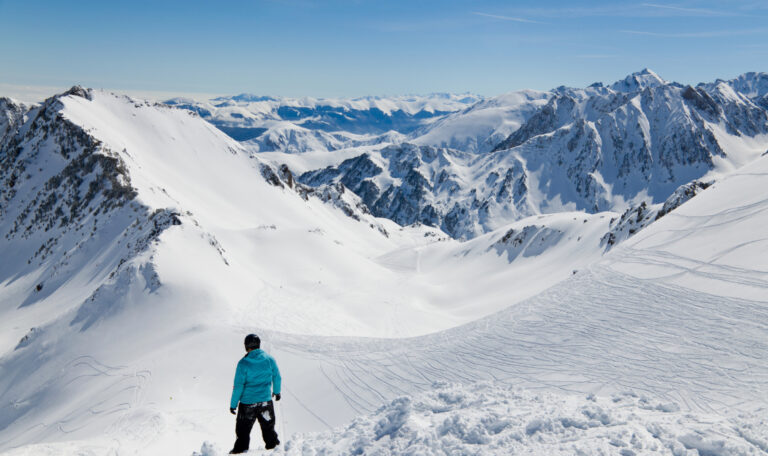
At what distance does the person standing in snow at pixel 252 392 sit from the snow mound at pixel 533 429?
0.66 m

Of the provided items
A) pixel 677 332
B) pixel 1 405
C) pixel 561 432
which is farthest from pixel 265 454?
pixel 1 405

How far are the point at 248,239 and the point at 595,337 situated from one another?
42.3 m

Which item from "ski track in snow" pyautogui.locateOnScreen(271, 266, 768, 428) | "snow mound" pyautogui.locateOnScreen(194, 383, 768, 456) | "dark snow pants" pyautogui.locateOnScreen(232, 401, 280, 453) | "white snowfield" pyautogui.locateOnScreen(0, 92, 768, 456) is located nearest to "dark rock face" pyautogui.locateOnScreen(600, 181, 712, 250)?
"white snowfield" pyautogui.locateOnScreen(0, 92, 768, 456)

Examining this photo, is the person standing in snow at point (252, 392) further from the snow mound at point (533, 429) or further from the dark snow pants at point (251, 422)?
the snow mound at point (533, 429)

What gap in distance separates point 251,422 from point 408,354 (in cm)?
740

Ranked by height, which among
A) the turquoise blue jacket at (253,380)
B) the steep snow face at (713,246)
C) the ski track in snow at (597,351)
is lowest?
the ski track in snow at (597,351)

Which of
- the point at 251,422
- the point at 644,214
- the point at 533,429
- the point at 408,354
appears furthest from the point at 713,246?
the point at 644,214

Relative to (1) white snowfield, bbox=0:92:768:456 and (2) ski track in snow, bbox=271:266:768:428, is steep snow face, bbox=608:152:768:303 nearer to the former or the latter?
(1) white snowfield, bbox=0:92:768:456

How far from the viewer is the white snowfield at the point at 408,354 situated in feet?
25.2

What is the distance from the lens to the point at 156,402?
15477 millimetres

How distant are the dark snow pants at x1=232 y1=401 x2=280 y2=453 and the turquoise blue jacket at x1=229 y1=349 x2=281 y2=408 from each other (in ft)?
0.48

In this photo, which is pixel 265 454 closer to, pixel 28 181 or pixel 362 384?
pixel 362 384

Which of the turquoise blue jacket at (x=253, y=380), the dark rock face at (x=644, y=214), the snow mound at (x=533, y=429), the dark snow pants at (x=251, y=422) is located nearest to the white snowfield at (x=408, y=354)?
→ the snow mound at (x=533, y=429)

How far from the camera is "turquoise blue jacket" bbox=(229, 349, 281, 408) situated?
876 centimetres
